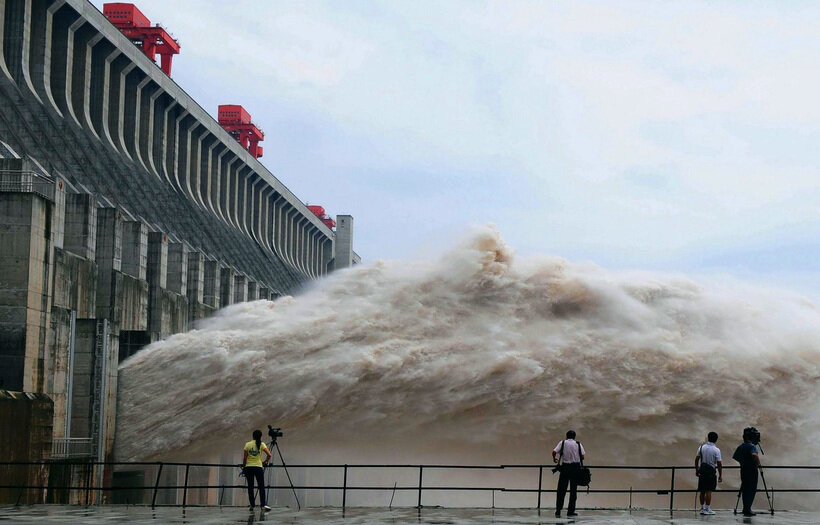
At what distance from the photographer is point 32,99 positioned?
6200cm

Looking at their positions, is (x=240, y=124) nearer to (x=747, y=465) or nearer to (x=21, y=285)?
(x=21, y=285)

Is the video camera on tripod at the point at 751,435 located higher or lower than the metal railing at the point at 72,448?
higher

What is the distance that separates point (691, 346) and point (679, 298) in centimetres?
231

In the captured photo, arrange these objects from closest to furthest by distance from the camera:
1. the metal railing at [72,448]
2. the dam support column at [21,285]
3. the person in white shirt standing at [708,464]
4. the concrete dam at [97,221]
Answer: the person in white shirt standing at [708,464] → the dam support column at [21,285] → the concrete dam at [97,221] → the metal railing at [72,448]

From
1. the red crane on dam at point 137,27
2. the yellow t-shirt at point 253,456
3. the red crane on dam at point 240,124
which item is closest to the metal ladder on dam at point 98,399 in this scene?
the yellow t-shirt at point 253,456

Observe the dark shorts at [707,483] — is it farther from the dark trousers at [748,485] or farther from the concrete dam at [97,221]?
the concrete dam at [97,221]

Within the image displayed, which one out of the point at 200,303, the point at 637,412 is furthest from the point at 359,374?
the point at 200,303

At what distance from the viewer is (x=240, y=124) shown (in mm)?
118875

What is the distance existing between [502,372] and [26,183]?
1801 cm

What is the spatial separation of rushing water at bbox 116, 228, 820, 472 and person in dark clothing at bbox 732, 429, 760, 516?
10486 millimetres

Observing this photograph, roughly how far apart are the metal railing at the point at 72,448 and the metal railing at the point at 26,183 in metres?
8.99

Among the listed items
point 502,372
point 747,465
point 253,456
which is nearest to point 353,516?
point 253,456

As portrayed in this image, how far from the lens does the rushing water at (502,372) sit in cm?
A: 3728

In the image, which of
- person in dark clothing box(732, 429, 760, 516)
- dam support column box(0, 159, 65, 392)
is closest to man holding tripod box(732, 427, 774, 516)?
person in dark clothing box(732, 429, 760, 516)
